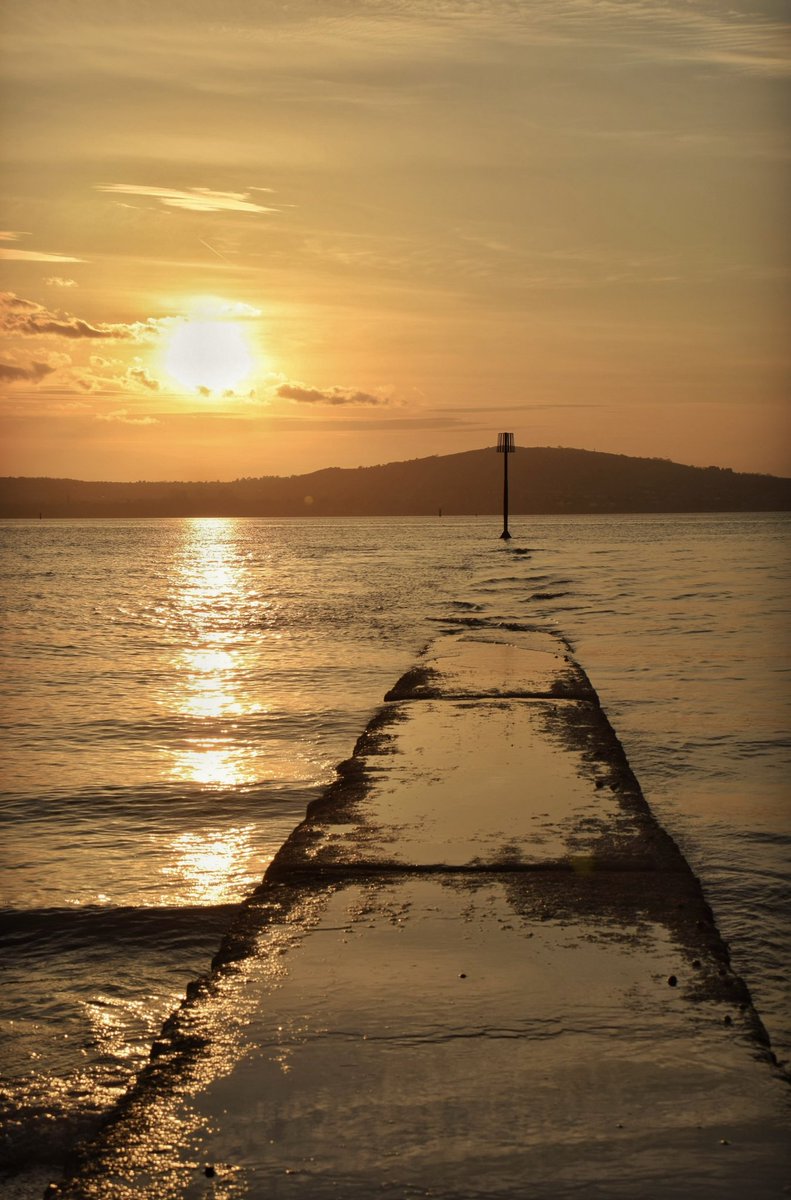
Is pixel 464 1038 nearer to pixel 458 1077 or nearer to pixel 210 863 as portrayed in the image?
pixel 458 1077

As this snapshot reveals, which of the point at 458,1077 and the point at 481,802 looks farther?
the point at 481,802

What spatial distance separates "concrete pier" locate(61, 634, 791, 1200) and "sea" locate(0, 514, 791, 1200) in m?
0.31

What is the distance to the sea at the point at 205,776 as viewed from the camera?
12.8 ft

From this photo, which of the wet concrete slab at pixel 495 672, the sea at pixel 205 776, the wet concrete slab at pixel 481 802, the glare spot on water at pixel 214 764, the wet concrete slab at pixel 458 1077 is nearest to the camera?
the wet concrete slab at pixel 458 1077

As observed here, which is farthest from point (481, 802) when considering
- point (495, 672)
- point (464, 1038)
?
point (495, 672)

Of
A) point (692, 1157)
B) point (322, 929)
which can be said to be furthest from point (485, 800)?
point (692, 1157)

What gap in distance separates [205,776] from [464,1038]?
16.4ft

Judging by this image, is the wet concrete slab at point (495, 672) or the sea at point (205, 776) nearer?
the sea at point (205, 776)

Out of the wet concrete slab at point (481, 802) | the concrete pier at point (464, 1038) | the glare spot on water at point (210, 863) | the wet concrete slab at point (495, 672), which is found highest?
the concrete pier at point (464, 1038)

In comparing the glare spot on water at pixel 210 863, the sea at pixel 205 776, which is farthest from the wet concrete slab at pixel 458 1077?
the glare spot on water at pixel 210 863

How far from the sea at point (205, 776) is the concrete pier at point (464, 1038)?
31 centimetres

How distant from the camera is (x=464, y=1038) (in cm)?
331

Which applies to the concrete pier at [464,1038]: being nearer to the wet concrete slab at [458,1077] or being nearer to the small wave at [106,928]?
the wet concrete slab at [458,1077]

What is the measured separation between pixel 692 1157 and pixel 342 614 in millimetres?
20321
